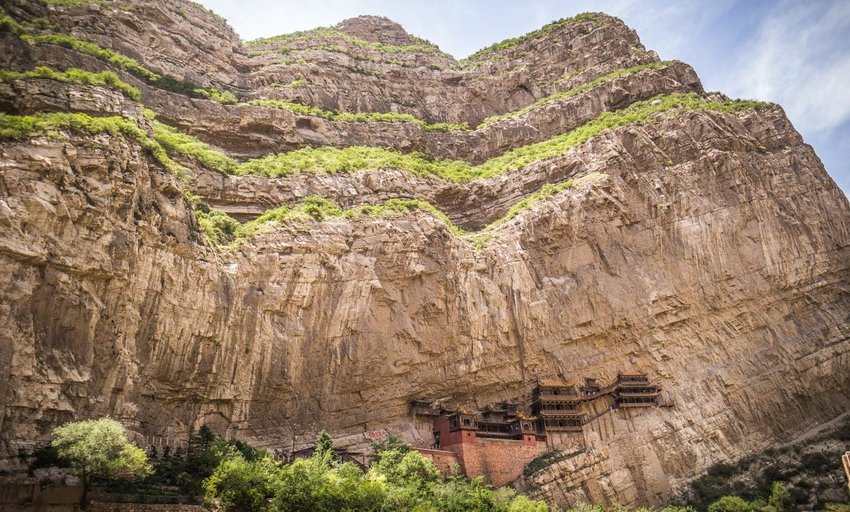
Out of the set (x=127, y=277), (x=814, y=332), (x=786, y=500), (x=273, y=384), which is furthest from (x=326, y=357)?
(x=814, y=332)

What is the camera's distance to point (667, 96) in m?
51.2

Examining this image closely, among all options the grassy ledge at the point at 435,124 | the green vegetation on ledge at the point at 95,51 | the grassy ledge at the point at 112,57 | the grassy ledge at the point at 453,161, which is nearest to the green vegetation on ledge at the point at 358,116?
the grassy ledge at the point at 435,124

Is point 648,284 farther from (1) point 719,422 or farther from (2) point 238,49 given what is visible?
(2) point 238,49

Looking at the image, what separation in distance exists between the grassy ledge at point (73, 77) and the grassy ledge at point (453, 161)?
6571 millimetres

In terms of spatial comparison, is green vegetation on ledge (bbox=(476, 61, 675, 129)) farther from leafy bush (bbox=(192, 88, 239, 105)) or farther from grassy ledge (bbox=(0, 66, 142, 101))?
grassy ledge (bbox=(0, 66, 142, 101))

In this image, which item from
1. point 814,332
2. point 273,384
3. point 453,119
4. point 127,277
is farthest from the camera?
point 453,119

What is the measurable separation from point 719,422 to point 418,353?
17.9 m

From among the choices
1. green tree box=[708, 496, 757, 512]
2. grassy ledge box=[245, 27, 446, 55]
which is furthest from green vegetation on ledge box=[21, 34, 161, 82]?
green tree box=[708, 496, 757, 512]

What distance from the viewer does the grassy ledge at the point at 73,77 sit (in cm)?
A: 2912

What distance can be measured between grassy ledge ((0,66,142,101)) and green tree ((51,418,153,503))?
52.6ft

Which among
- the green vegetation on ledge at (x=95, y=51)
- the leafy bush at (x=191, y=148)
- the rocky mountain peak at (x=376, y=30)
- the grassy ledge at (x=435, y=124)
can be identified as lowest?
the leafy bush at (x=191, y=148)

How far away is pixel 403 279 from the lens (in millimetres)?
38188

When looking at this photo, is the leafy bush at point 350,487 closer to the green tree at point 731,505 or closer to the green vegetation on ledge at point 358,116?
the green tree at point 731,505

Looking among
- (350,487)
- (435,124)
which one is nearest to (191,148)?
(350,487)
